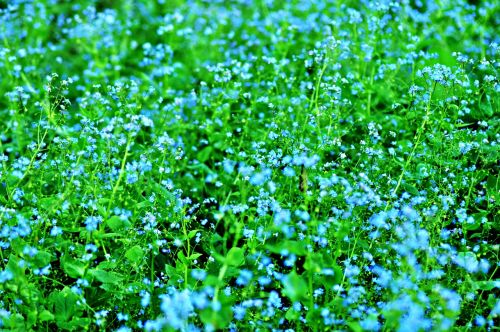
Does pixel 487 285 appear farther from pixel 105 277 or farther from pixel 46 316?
pixel 46 316

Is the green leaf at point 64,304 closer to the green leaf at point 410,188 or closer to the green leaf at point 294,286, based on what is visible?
the green leaf at point 294,286

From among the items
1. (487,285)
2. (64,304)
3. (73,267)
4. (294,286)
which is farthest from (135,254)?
(487,285)

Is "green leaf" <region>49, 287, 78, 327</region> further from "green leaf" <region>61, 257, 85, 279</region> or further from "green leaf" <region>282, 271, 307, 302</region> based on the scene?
"green leaf" <region>282, 271, 307, 302</region>

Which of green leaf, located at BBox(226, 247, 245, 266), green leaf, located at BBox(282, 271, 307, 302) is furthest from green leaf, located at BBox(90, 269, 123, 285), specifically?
green leaf, located at BBox(282, 271, 307, 302)

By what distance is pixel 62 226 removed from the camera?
4.42m

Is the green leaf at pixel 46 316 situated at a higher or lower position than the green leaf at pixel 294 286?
higher

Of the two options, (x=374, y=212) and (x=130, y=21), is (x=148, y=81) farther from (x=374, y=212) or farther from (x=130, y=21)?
(x=374, y=212)

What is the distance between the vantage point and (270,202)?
4.29m

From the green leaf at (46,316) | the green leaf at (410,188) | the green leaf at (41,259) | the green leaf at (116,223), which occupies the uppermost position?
the green leaf at (410,188)

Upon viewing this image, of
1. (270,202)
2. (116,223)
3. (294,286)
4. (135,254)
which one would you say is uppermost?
(270,202)

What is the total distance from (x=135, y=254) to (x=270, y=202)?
0.96 meters

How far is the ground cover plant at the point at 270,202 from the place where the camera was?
11.9ft

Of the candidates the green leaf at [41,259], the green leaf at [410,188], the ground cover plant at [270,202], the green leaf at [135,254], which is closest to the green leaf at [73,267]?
the ground cover plant at [270,202]

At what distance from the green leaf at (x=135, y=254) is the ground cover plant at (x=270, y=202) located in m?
0.02
